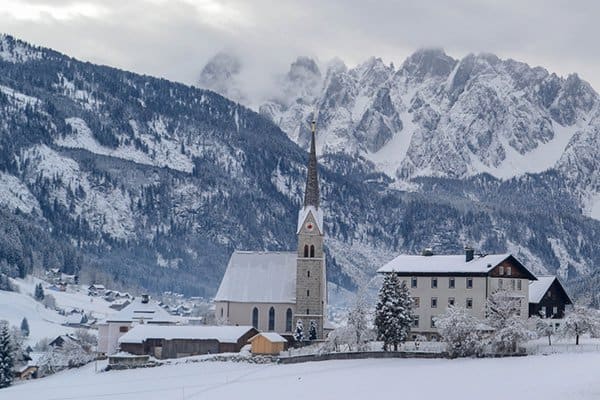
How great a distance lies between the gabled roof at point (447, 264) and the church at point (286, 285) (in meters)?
17.0

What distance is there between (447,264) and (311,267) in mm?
24075

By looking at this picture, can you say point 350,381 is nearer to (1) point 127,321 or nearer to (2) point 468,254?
(2) point 468,254

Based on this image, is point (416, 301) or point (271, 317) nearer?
point (416, 301)

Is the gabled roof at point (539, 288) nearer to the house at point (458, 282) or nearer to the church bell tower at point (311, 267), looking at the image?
the house at point (458, 282)

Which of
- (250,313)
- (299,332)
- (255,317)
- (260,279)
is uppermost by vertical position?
(260,279)

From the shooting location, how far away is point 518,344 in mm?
105062

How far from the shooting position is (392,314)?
111m

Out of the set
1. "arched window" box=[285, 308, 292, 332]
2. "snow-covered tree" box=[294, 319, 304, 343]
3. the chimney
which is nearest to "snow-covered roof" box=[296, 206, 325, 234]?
"arched window" box=[285, 308, 292, 332]

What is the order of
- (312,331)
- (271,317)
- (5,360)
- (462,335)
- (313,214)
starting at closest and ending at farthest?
(462,335) < (5,360) < (312,331) < (271,317) < (313,214)

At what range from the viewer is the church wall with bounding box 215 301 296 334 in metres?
147

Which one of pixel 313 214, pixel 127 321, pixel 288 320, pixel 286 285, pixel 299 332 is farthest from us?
pixel 286 285

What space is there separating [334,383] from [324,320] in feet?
181

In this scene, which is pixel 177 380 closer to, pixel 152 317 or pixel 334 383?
pixel 334 383

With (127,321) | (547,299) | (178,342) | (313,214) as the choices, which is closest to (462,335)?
(547,299)
